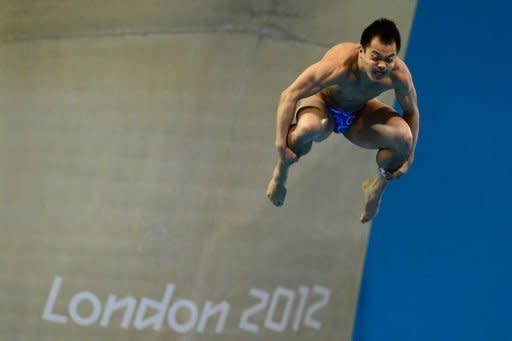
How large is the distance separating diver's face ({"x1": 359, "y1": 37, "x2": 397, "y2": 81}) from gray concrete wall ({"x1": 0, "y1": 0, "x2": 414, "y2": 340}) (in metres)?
2.49

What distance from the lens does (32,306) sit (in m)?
5.99

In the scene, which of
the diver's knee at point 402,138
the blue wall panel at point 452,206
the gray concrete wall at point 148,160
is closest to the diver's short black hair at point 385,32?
the diver's knee at point 402,138

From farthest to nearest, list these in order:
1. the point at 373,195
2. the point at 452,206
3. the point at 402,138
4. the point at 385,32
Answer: the point at 452,206, the point at 373,195, the point at 402,138, the point at 385,32

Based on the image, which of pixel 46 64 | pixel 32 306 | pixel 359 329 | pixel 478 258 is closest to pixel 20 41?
pixel 46 64

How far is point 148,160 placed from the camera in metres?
6.03

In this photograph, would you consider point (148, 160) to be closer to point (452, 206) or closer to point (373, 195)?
point (373, 195)

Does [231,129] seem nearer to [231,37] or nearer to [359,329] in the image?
[231,37]

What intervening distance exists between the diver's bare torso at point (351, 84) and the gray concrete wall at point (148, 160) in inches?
82.4

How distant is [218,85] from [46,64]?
1.30 metres

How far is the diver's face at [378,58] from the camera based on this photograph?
11.5 feet

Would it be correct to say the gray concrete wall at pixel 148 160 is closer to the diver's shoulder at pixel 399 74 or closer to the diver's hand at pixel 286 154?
the diver's hand at pixel 286 154

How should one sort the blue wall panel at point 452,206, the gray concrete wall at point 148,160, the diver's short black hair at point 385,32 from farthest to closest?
the blue wall panel at point 452,206 < the gray concrete wall at point 148,160 < the diver's short black hair at point 385,32

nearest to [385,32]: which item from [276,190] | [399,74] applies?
[399,74]

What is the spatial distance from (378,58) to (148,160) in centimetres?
287
